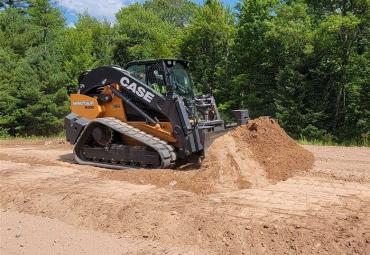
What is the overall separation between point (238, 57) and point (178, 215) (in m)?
22.7

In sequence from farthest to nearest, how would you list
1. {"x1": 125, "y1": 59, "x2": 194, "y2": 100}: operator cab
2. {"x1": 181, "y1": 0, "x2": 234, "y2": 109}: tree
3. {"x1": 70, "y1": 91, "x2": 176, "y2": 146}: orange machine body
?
{"x1": 181, "y1": 0, "x2": 234, "y2": 109}: tree < {"x1": 125, "y1": 59, "x2": 194, "y2": 100}: operator cab < {"x1": 70, "y1": 91, "x2": 176, "y2": 146}: orange machine body

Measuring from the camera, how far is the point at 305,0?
25.8 m

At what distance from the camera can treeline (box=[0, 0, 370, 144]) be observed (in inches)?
879

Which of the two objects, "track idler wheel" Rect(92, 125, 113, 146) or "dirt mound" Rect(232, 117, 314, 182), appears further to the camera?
"track idler wheel" Rect(92, 125, 113, 146)

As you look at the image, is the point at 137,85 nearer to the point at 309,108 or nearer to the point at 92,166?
the point at 92,166

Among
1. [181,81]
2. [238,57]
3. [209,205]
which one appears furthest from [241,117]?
[238,57]

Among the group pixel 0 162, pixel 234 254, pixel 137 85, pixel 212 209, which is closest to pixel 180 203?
pixel 212 209

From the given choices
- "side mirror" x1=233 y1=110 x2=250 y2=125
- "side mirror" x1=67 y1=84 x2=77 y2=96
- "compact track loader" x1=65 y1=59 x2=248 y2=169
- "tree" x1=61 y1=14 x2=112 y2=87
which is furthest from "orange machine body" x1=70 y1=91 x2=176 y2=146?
"tree" x1=61 y1=14 x2=112 y2=87

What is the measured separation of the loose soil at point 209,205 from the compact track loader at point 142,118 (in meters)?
0.45

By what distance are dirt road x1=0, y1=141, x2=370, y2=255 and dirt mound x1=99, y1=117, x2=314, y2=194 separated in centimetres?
10

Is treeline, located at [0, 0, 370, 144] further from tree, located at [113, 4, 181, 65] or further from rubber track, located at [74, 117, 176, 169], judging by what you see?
rubber track, located at [74, 117, 176, 169]

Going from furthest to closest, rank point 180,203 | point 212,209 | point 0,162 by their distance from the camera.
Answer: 1. point 0,162
2. point 180,203
3. point 212,209

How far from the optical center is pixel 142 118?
9633 millimetres

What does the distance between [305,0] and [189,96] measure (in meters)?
18.4
